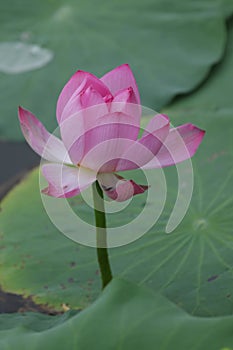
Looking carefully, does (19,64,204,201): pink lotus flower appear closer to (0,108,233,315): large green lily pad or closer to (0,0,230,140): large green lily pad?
(0,108,233,315): large green lily pad

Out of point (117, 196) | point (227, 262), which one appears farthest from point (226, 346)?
point (227, 262)

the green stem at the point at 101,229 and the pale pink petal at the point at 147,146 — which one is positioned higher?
the pale pink petal at the point at 147,146

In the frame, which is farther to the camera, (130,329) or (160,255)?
(160,255)

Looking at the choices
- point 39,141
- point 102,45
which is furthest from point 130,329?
point 102,45

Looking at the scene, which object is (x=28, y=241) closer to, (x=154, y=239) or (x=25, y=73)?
(x=154, y=239)

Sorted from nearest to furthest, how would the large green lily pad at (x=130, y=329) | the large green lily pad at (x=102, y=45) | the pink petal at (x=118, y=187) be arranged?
the large green lily pad at (x=130, y=329)
the pink petal at (x=118, y=187)
the large green lily pad at (x=102, y=45)

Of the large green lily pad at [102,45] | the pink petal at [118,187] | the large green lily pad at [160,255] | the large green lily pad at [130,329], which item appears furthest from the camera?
the large green lily pad at [102,45]

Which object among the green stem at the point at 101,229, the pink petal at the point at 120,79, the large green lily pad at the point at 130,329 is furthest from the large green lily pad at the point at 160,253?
the pink petal at the point at 120,79

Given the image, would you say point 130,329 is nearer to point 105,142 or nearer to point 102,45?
point 105,142

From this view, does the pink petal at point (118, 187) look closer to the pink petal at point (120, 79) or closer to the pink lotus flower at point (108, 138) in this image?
the pink lotus flower at point (108, 138)
